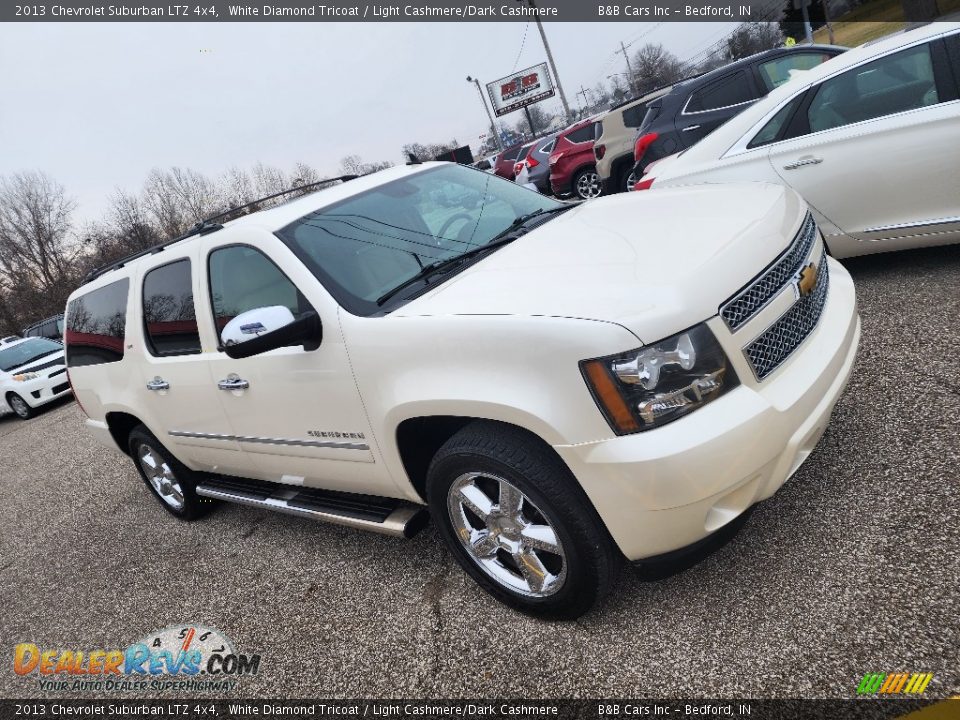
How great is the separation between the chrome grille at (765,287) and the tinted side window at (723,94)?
A: 562cm

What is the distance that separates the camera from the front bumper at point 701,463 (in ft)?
6.23

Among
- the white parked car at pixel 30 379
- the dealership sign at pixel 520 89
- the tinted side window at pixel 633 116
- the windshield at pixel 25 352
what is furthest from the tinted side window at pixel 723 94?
the dealership sign at pixel 520 89

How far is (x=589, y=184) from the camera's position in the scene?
13.7 metres

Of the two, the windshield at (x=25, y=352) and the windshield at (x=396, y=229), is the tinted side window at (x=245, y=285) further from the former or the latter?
the windshield at (x=25, y=352)

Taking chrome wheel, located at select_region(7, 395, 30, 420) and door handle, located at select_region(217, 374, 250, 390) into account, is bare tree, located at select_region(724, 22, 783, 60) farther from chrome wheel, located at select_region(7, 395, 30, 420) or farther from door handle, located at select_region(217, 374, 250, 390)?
door handle, located at select_region(217, 374, 250, 390)

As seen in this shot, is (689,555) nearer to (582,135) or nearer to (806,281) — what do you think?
(806,281)

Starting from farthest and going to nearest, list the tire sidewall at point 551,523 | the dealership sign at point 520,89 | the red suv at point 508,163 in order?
the dealership sign at point 520,89
the red suv at point 508,163
the tire sidewall at point 551,523

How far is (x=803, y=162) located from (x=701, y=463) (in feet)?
11.0

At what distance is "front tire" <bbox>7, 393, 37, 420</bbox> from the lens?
12234 mm

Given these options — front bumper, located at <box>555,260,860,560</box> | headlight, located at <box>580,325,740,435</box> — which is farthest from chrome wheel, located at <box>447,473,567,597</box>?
headlight, located at <box>580,325,740,435</box>

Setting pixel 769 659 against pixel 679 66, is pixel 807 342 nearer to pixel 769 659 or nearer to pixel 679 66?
pixel 769 659

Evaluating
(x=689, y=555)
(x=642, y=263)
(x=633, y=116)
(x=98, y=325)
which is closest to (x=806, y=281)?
(x=642, y=263)

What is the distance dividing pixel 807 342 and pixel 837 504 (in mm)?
739

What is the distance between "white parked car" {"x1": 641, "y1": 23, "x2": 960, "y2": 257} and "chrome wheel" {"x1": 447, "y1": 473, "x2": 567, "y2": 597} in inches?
105
